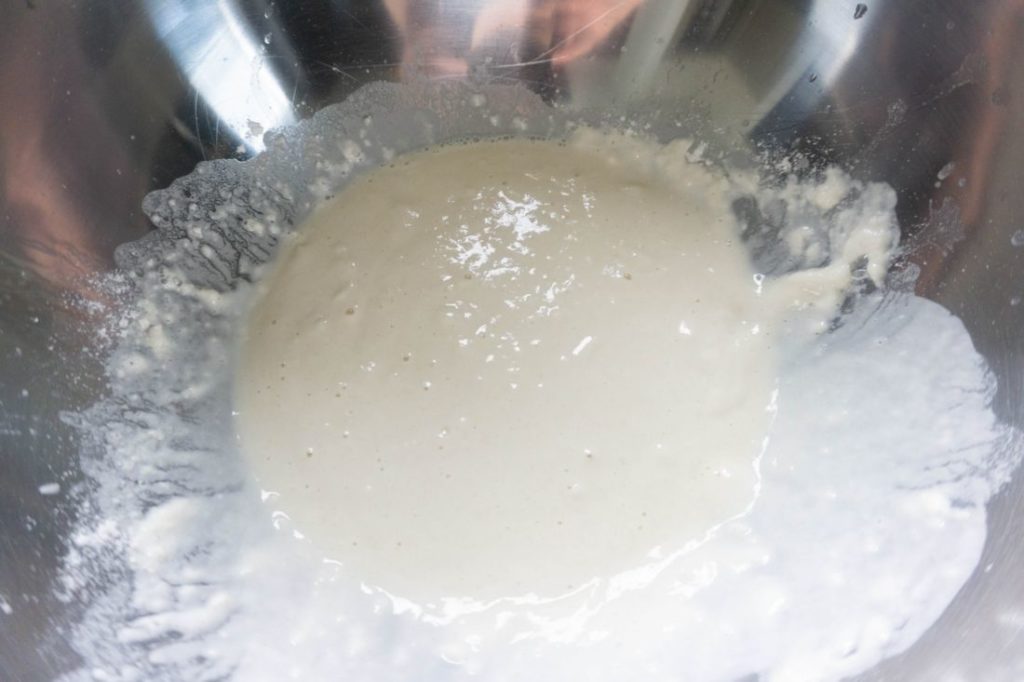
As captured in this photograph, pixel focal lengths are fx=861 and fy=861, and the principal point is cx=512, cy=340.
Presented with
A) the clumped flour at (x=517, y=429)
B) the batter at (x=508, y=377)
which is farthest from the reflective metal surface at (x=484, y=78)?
the batter at (x=508, y=377)

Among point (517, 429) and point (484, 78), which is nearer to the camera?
point (517, 429)

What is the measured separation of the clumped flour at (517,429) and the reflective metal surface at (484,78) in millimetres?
47

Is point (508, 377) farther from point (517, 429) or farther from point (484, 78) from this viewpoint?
point (484, 78)

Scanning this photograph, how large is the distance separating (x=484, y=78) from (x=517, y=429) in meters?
0.71

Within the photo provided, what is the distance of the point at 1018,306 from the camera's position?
1.29 m

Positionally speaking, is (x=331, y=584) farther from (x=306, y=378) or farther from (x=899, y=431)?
(x=899, y=431)

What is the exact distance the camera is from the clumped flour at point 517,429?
4.20 feet

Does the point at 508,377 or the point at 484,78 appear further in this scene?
the point at 484,78

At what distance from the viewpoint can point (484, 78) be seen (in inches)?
65.9

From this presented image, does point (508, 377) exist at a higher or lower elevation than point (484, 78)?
lower

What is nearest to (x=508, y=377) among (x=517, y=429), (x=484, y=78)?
(x=517, y=429)

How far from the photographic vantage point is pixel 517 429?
1.42 metres

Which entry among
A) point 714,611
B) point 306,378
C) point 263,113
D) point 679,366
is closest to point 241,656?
point 306,378

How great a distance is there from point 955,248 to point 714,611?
0.69 m
